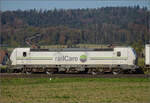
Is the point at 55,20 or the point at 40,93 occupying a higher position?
the point at 55,20

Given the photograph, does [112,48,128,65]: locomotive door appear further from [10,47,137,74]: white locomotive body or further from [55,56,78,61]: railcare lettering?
[55,56,78,61]: railcare lettering

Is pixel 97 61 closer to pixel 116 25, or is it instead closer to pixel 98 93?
pixel 98 93

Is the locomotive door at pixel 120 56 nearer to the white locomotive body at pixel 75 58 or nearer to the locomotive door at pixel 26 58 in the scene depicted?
the white locomotive body at pixel 75 58

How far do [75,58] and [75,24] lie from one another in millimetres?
87043

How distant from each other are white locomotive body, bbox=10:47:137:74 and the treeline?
53.5 meters

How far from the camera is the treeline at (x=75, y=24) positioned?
328 feet

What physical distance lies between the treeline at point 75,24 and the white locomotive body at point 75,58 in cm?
5349

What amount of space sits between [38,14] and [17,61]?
267 ft

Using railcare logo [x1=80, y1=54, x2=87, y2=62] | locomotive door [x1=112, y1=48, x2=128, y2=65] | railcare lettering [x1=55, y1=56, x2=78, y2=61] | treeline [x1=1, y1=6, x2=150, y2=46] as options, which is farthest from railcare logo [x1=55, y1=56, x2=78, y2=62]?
treeline [x1=1, y1=6, x2=150, y2=46]

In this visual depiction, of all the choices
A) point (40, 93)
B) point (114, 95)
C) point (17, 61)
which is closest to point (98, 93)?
point (114, 95)

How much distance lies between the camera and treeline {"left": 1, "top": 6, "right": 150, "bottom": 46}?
99.8 m

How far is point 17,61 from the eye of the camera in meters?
38.6

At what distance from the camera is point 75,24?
407 feet

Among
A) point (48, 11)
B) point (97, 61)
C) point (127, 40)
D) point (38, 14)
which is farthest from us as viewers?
point (48, 11)
